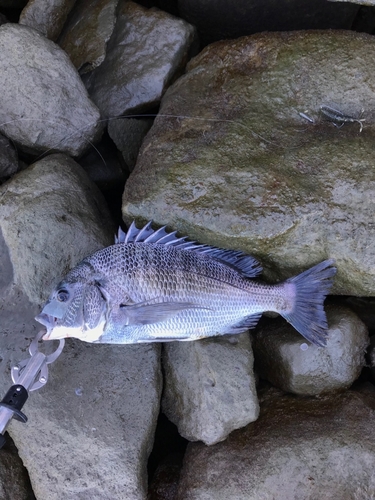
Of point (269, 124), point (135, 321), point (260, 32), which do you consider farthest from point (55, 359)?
point (260, 32)

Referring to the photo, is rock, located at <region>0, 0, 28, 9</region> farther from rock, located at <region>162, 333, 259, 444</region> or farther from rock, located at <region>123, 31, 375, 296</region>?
rock, located at <region>162, 333, 259, 444</region>

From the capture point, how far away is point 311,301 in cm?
353

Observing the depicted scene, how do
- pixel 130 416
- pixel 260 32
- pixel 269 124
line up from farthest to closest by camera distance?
pixel 260 32 → pixel 269 124 → pixel 130 416

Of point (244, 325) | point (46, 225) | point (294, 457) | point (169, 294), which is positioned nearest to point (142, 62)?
point (46, 225)

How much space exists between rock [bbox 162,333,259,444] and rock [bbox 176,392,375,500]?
0.55 ft

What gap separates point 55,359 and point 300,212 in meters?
1.87

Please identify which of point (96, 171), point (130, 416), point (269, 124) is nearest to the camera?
point (130, 416)

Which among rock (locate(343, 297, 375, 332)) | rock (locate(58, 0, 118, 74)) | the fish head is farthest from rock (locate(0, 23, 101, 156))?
rock (locate(343, 297, 375, 332))

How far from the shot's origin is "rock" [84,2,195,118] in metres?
4.27

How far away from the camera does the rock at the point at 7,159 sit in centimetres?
391

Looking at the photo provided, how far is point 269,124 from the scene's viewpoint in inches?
145

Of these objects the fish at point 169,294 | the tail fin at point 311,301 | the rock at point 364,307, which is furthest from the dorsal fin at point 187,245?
the rock at point 364,307

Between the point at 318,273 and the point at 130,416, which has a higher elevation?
the point at 318,273

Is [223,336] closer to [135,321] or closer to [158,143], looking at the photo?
[135,321]
